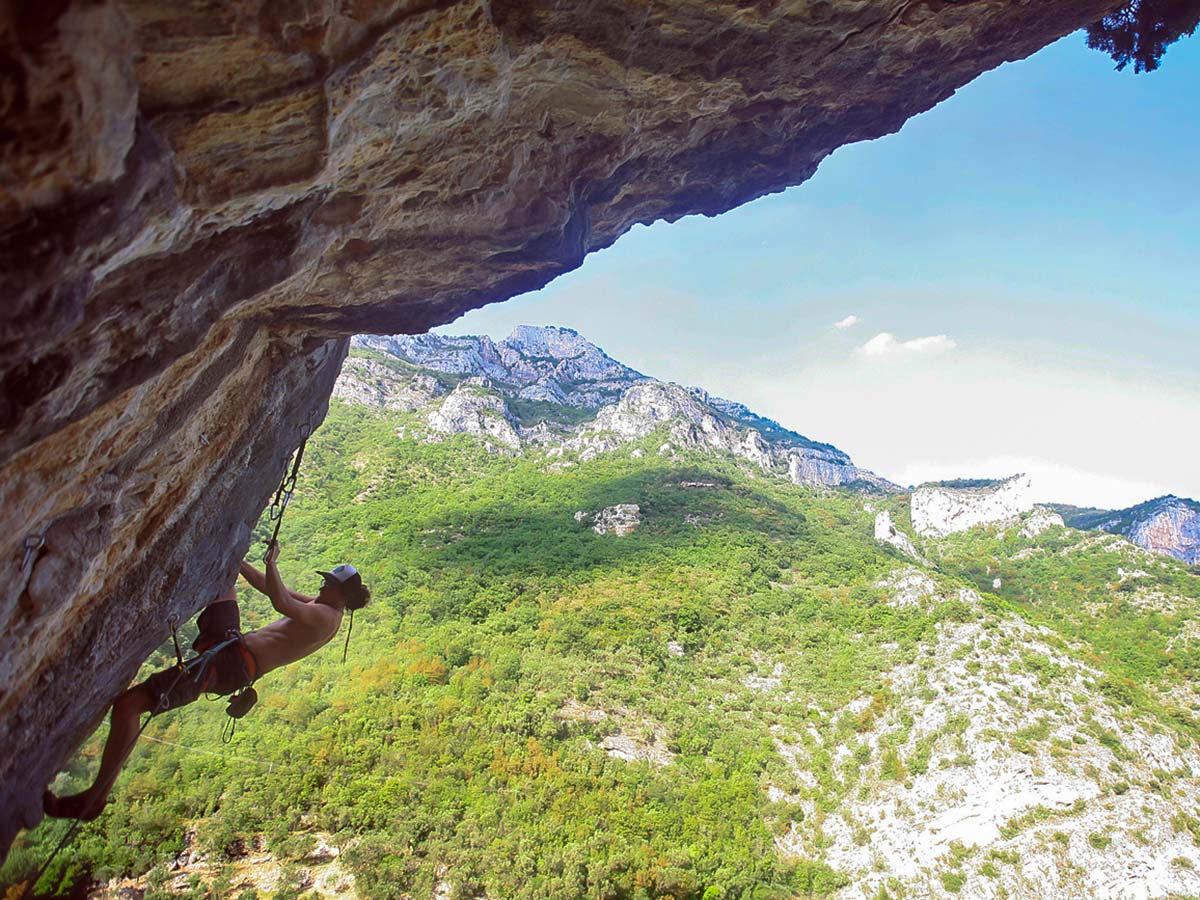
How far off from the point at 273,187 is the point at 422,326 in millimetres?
4211

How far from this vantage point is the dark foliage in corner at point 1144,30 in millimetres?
6305

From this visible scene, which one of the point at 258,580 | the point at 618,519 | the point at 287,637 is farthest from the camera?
the point at 618,519

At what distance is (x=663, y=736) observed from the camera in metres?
30.9

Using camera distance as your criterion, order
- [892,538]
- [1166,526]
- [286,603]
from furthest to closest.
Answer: [1166,526] → [892,538] → [286,603]

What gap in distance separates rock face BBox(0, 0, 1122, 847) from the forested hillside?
5.71m

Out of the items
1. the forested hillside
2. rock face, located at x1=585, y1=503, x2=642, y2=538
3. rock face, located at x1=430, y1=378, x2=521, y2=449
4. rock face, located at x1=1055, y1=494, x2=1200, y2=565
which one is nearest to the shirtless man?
the forested hillside

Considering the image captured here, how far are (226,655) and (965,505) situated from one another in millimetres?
93662

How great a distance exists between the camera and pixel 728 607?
46.9m

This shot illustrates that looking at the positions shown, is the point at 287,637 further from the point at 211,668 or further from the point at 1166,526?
the point at 1166,526

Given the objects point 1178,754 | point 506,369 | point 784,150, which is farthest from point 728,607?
point 506,369

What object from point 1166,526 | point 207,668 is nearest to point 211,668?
point 207,668

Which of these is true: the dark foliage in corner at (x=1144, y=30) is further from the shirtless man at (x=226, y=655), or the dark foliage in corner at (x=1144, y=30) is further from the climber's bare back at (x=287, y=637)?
the climber's bare back at (x=287, y=637)

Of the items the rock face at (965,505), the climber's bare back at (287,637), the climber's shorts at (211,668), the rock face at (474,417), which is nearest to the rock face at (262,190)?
the climber's shorts at (211,668)

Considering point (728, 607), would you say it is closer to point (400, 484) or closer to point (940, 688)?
point (940, 688)
